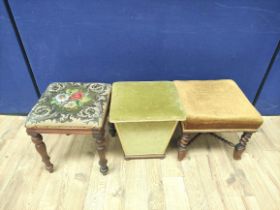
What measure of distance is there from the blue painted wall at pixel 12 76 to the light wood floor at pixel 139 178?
0.27m

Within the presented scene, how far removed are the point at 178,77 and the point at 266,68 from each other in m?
0.57

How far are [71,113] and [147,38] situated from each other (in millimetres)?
602

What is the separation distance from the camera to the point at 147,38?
120 centimetres

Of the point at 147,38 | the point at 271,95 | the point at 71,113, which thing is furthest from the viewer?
the point at 271,95

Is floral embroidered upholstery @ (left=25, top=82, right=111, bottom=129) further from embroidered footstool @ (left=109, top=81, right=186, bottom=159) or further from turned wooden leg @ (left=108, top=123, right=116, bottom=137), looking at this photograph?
turned wooden leg @ (left=108, top=123, right=116, bottom=137)

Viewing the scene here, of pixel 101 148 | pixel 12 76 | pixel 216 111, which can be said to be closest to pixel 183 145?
pixel 216 111

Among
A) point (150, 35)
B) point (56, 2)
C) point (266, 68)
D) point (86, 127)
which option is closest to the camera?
point (86, 127)

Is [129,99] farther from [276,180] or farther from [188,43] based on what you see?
[276,180]

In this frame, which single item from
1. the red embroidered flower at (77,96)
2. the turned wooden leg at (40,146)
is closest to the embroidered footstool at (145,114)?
the red embroidered flower at (77,96)

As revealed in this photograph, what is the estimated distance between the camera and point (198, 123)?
105cm

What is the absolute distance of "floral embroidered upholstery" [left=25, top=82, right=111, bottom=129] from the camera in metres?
0.97

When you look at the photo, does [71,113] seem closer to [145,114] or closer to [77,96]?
[77,96]

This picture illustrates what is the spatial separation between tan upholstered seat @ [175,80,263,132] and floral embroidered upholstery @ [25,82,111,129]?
443 mm

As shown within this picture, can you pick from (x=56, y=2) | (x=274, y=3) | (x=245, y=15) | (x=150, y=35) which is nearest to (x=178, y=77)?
(x=150, y=35)
